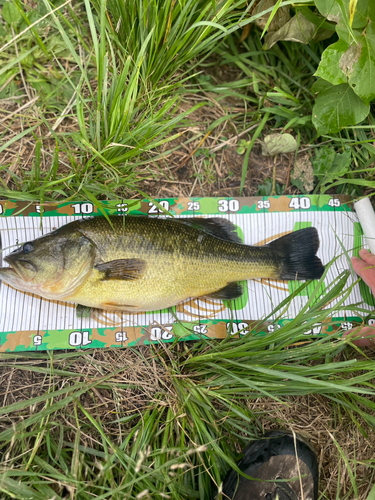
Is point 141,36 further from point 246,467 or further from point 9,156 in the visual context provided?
point 246,467

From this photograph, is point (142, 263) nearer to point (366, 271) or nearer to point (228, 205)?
point (228, 205)

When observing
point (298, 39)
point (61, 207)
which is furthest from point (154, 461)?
point (298, 39)

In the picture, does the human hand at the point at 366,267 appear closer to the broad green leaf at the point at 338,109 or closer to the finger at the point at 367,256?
the finger at the point at 367,256

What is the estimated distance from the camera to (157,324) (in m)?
3.07

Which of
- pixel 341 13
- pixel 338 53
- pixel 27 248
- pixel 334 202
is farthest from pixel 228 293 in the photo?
pixel 341 13

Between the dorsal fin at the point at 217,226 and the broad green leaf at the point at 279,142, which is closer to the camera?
the dorsal fin at the point at 217,226

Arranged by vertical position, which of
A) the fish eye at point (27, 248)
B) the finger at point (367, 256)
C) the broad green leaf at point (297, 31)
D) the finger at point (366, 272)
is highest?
the broad green leaf at point (297, 31)

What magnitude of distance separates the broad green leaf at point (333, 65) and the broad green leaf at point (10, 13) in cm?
262

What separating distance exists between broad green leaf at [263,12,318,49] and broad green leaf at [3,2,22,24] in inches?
89.6

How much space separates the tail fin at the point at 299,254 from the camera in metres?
3.10

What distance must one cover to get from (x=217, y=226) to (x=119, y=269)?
0.97 metres

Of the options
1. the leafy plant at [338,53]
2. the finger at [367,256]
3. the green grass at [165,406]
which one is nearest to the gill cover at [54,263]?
the green grass at [165,406]

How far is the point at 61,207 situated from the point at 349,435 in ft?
10.6

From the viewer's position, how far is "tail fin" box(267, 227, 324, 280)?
310 centimetres
